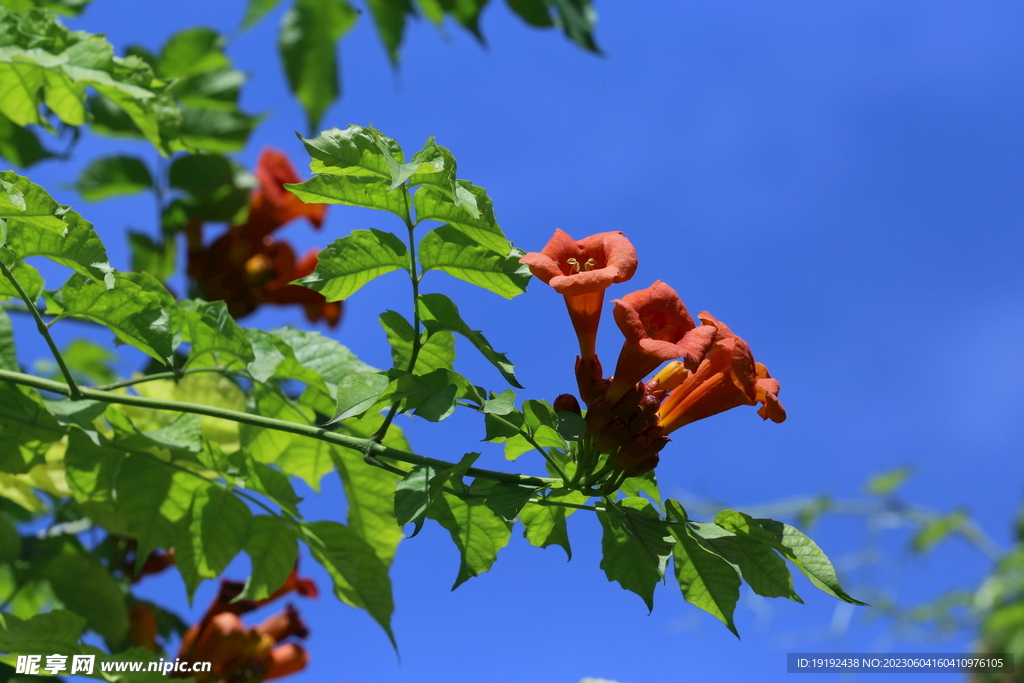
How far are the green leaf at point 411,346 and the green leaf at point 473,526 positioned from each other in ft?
0.89

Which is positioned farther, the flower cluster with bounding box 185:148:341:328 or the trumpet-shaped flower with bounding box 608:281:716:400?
the flower cluster with bounding box 185:148:341:328

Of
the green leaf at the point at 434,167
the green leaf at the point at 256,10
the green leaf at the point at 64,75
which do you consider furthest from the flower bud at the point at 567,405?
the green leaf at the point at 256,10

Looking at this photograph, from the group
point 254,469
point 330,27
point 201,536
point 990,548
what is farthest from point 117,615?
point 990,548

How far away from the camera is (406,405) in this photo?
158cm

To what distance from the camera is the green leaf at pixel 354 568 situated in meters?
2.10

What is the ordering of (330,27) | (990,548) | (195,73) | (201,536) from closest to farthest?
(201,536) < (330,27) < (195,73) < (990,548)

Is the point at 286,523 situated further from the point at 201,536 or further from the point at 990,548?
the point at 990,548

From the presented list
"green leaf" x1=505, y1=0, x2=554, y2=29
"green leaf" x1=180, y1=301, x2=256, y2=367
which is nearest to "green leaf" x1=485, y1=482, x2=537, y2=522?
"green leaf" x1=180, y1=301, x2=256, y2=367

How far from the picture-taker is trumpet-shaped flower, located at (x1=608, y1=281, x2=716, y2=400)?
1.48 metres

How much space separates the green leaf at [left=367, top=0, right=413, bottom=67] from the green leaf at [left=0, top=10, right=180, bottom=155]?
3.27 ft

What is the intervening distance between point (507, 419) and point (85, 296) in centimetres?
98

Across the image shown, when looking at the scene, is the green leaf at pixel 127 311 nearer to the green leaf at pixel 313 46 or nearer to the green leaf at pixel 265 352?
the green leaf at pixel 265 352

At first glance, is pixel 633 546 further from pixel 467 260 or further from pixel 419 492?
pixel 467 260

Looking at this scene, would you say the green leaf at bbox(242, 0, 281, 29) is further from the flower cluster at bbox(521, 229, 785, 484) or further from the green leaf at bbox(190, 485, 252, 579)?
the flower cluster at bbox(521, 229, 785, 484)
